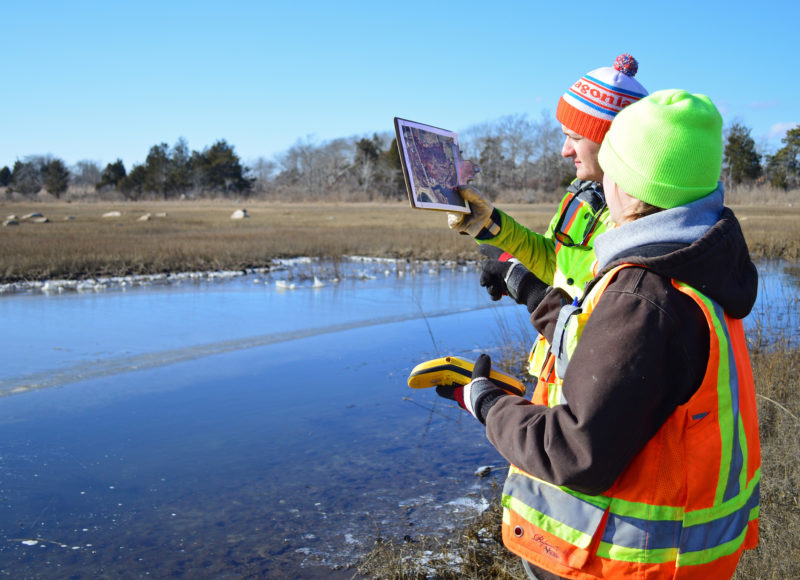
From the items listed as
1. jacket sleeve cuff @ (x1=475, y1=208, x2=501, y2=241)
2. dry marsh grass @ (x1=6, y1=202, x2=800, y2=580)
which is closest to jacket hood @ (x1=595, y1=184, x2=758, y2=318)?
jacket sleeve cuff @ (x1=475, y1=208, x2=501, y2=241)

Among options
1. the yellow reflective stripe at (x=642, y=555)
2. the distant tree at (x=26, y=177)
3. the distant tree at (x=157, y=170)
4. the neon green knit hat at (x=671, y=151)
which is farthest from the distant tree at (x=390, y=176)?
the yellow reflective stripe at (x=642, y=555)

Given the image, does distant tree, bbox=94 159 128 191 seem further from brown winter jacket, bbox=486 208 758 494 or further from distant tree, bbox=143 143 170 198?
brown winter jacket, bbox=486 208 758 494

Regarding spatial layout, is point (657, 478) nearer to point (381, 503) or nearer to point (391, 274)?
point (381, 503)

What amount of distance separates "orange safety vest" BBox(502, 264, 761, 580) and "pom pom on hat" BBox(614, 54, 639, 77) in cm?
145

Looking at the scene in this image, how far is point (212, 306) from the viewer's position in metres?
11.8

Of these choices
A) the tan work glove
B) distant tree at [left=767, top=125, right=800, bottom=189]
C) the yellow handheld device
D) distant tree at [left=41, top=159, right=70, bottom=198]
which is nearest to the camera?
the yellow handheld device

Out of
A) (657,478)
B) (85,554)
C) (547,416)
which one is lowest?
(85,554)

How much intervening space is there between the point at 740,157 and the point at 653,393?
5481cm

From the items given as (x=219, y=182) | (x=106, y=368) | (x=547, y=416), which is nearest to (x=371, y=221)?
(x=106, y=368)

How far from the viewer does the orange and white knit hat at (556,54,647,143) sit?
2.59 metres

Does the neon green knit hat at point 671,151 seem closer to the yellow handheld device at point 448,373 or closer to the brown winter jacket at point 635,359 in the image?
the brown winter jacket at point 635,359

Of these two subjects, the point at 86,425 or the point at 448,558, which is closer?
the point at 448,558

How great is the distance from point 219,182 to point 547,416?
221 ft

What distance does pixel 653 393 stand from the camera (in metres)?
1.48
